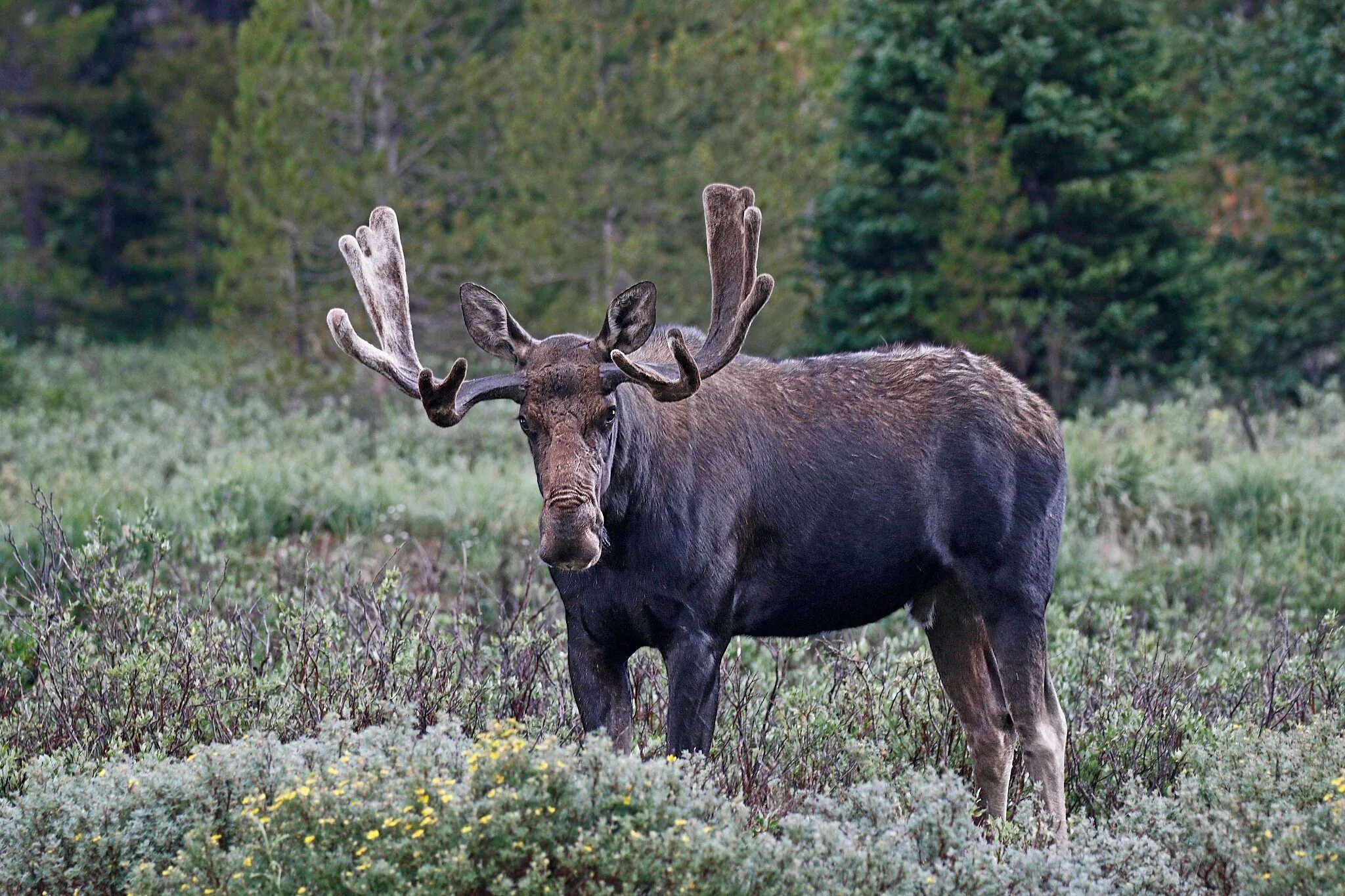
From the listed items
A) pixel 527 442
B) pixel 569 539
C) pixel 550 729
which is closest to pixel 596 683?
pixel 550 729

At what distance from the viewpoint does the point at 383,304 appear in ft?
19.3

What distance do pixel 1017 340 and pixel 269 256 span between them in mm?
10637

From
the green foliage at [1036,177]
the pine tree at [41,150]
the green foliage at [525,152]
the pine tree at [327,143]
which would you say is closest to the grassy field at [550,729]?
the green foliage at [1036,177]

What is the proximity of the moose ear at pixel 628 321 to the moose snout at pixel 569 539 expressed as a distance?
0.68 metres

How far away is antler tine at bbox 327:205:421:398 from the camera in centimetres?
557

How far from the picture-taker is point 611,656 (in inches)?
212

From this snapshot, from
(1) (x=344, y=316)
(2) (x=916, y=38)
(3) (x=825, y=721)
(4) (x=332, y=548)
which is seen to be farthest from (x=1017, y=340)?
(1) (x=344, y=316)

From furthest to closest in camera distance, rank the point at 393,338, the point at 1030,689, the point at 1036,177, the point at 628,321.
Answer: the point at 1036,177
the point at 1030,689
the point at 393,338
the point at 628,321

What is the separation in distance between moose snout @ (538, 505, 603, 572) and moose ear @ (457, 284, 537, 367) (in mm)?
780

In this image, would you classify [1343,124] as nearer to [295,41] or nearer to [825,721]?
[295,41]

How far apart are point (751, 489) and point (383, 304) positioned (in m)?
1.63

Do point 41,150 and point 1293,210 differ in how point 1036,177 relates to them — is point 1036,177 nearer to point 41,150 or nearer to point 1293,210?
point 1293,210

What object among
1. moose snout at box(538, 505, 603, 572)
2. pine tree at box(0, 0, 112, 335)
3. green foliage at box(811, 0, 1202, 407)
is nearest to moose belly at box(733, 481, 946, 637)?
moose snout at box(538, 505, 603, 572)

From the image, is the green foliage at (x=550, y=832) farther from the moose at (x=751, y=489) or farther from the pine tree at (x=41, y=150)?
the pine tree at (x=41, y=150)
